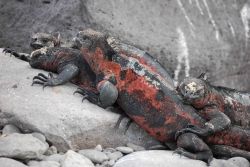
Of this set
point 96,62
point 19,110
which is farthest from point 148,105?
point 19,110

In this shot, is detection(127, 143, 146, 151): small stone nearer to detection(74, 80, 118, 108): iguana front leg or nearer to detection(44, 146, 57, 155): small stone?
detection(74, 80, 118, 108): iguana front leg

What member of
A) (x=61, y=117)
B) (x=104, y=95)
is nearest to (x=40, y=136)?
(x=61, y=117)

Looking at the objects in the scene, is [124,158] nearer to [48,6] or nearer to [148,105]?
[148,105]

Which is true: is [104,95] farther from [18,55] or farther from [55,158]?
[18,55]

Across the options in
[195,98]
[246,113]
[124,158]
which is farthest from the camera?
[246,113]

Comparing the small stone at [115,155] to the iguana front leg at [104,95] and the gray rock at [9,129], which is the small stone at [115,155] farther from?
the gray rock at [9,129]
